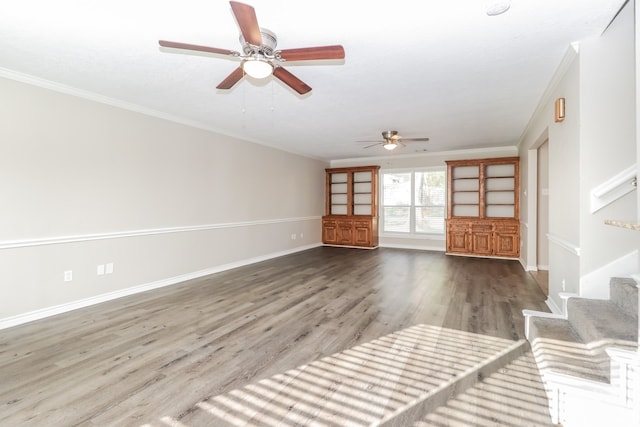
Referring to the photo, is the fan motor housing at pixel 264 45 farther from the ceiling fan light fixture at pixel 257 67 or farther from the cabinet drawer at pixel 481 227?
the cabinet drawer at pixel 481 227

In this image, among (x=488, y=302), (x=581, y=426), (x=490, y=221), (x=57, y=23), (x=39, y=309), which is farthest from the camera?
(x=490, y=221)

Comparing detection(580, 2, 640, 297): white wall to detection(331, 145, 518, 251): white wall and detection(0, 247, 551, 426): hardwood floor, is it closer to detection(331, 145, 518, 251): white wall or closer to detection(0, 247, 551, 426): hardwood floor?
detection(0, 247, 551, 426): hardwood floor

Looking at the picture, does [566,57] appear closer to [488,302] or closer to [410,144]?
[488,302]

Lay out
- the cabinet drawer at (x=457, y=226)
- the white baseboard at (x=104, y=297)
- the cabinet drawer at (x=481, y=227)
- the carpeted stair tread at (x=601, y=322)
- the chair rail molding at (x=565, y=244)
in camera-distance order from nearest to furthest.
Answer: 1. the carpeted stair tread at (x=601, y=322)
2. the chair rail molding at (x=565, y=244)
3. the white baseboard at (x=104, y=297)
4. the cabinet drawer at (x=481, y=227)
5. the cabinet drawer at (x=457, y=226)

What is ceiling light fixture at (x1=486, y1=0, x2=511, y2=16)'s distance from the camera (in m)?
1.98

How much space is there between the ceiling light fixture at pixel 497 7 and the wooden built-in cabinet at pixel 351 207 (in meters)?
6.19

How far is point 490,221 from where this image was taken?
680 centimetres

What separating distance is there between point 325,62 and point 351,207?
6.02 metres

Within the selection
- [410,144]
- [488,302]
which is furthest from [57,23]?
[410,144]

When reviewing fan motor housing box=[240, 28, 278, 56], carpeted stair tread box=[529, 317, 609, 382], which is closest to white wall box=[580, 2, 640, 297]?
carpeted stair tread box=[529, 317, 609, 382]

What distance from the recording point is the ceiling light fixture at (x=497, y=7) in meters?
Answer: 1.98

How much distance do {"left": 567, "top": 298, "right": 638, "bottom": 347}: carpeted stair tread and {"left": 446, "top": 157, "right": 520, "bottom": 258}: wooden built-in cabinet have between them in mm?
4555

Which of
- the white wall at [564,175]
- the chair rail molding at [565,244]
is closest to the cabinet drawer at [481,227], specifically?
the white wall at [564,175]

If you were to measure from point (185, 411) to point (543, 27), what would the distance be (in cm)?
363
